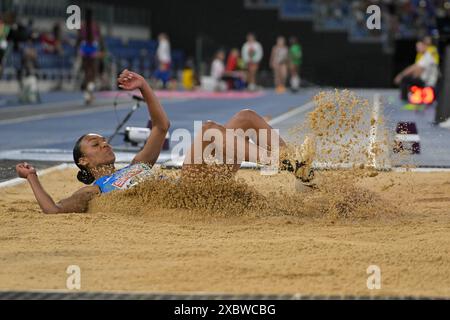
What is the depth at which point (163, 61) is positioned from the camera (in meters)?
37.8

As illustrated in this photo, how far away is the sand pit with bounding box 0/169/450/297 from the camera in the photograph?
577 cm

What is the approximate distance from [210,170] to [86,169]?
0.91m

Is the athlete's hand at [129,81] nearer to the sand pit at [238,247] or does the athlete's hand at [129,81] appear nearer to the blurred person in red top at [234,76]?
the sand pit at [238,247]

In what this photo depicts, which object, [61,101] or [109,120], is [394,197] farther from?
[61,101]

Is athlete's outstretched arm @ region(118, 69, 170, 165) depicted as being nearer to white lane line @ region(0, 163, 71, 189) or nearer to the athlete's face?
the athlete's face

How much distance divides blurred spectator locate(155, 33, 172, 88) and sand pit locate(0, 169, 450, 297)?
92.9ft

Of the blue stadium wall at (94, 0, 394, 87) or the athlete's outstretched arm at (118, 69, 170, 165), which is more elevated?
the athlete's outstretched arm at (118, 69, 170, 165)

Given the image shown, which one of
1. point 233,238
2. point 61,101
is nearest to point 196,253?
point 233,238

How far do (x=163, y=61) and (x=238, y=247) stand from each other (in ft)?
103

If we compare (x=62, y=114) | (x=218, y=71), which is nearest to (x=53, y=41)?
(x=218, y=71)

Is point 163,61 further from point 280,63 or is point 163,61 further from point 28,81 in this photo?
point 28,81

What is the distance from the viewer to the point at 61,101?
28734 mm

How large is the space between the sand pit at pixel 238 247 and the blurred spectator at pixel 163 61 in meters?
28.3

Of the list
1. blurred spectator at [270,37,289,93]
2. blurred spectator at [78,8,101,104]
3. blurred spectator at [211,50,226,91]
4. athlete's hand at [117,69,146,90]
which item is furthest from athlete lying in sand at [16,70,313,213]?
blurred spectator at [270,37,289,93]
